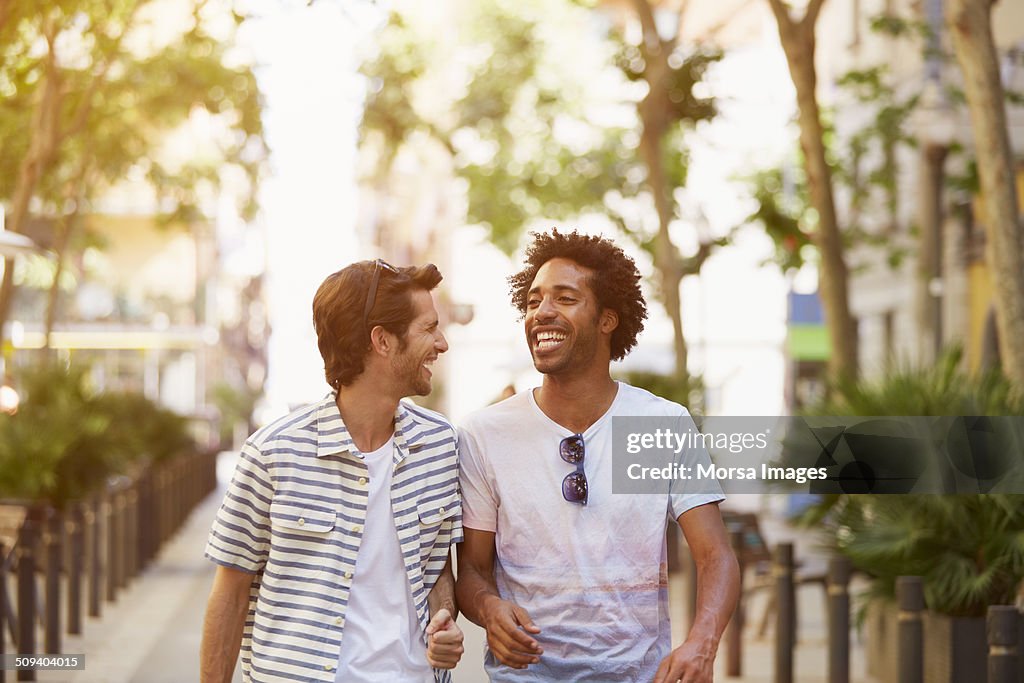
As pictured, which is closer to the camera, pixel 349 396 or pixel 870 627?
pixel 349 396

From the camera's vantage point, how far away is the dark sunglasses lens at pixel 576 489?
446 cm

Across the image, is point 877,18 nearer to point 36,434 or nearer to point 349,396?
point 36,434

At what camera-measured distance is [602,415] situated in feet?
15.1

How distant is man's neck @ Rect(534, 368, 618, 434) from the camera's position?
460cm

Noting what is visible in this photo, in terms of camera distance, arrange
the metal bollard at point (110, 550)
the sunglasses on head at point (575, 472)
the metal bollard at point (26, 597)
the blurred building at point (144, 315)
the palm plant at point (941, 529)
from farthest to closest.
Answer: the blurred building at point (144, 315), the metal bollard at point (110, 550), the metal bollard at point (26, 597), the palm plant at point (941, 529), the sunglasses on head at point (575, 472)

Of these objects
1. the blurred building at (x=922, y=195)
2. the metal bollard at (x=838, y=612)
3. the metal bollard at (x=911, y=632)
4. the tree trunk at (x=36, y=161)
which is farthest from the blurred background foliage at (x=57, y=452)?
the metal bollard at (x=911, y=632)

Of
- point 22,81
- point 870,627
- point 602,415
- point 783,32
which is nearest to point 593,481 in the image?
point 602,415

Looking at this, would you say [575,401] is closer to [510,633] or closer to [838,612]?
[510,633]

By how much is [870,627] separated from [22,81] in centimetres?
906

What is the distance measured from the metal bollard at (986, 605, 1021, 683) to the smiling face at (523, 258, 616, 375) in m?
2.99

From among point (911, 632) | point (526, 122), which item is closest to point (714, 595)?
point (911, 632)

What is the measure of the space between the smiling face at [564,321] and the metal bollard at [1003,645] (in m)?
2.99

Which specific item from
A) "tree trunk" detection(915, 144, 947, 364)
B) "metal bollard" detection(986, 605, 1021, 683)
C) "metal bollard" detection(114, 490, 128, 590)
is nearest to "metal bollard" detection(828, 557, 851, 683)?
"metal bollard" detection(986, 605, 1021, 683)

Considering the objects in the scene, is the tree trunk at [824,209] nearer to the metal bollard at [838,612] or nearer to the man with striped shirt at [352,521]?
the metal bollard at [838,612]
